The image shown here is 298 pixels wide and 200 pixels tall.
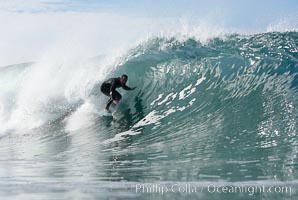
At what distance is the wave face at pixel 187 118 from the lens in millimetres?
8609

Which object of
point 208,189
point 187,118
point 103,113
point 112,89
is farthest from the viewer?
point 103,113

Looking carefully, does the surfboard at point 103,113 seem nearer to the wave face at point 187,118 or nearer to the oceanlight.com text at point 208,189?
the wave face at point 187,118

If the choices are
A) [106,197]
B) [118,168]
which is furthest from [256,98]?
[106,197]

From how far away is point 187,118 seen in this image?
12977mm

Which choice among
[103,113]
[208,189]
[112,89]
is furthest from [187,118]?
[208,189]

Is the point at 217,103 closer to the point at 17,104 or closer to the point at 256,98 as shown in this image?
the point at 256,98

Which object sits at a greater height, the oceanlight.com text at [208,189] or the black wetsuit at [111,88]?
the black wetsuit at [111,88]

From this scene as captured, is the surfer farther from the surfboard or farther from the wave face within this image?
the wave face

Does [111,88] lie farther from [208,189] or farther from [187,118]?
[208,189]

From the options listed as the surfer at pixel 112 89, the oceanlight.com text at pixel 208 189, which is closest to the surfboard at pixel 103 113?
the surfer at pixel 112 89

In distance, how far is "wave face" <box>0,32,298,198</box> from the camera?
28.2ft

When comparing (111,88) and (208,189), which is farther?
(111,88)

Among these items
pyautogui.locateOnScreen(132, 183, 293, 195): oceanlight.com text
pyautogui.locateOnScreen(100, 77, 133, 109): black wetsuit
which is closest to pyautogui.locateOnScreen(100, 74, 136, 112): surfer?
pyautogui.locateOnScreen(100, 77, 133, 109): black wetsuit

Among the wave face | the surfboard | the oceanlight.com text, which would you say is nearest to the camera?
the oceanlight.com text
